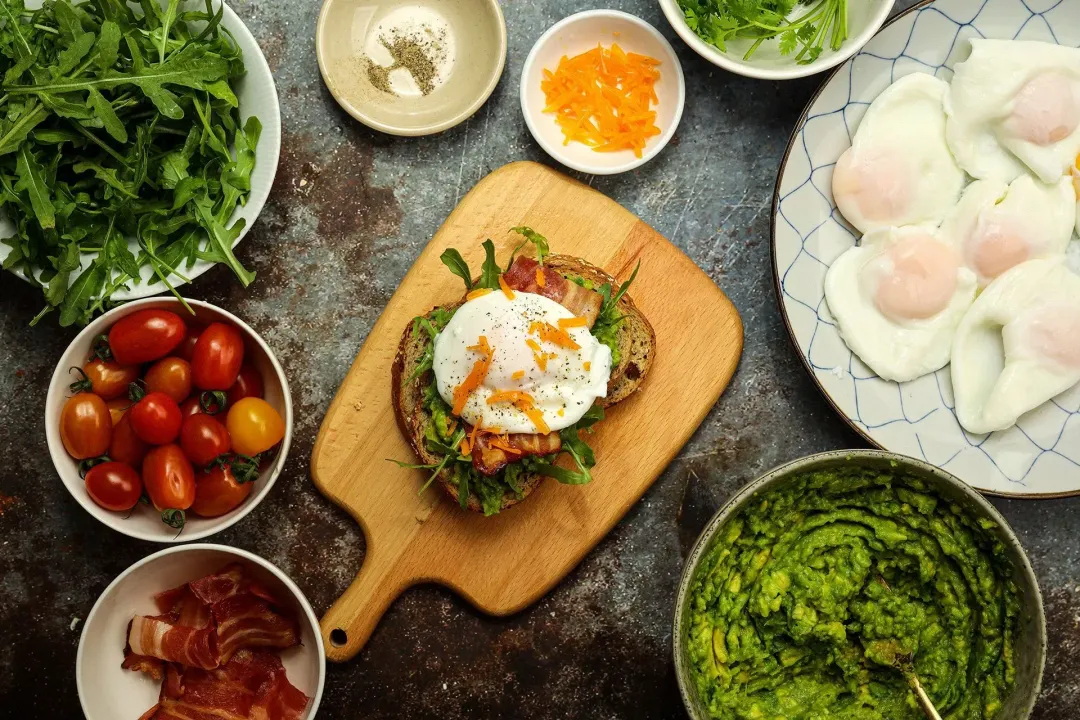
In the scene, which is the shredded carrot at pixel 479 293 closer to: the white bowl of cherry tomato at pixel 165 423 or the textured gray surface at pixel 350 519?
the textured gray surface at pixel 350 519

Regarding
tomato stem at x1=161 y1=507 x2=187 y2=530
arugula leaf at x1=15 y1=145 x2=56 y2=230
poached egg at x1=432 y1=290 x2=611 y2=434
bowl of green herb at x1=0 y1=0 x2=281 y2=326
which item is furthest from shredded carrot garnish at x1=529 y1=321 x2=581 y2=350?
arugula leaf at x1=15 y1=145 x2=56 y2=230

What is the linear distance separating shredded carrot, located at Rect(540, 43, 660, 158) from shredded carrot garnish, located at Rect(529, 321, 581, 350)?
840mm

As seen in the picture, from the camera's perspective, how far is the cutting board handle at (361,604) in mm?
2994

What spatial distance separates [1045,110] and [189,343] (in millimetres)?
3157

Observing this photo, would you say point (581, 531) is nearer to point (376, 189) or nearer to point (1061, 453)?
point (376, 189)

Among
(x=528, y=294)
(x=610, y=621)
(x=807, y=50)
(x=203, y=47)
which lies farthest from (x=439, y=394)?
(x=807, y=50)

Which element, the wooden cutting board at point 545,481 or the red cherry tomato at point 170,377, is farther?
the wooden cutting board at point 545,481

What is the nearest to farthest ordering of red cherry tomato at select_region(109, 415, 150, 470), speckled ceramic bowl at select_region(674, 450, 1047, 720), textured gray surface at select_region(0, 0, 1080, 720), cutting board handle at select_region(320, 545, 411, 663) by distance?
speckled ceramic bowl at select_region(674, 450, 1047, 720), red cherry tomato at select_region(109, 415, 150, 470), cutting board handle at select_region(320, 545, 411, 663), textured gray surface at select_region(0, 0, 1080, 720)

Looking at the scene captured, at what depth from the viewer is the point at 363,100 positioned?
312 cm

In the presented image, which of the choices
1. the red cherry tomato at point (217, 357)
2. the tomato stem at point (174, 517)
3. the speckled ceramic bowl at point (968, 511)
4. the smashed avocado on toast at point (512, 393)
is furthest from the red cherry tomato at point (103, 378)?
the speckled ceramic bowl at point (968, 511)

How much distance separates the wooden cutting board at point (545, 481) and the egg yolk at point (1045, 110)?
120 cm

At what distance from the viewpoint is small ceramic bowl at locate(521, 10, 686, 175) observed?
3.03 m

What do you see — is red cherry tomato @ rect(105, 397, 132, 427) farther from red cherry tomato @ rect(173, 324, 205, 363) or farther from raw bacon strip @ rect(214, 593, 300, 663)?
raw bacon strip @ rect(214, 593, 300, 663)

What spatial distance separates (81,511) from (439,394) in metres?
1.52
